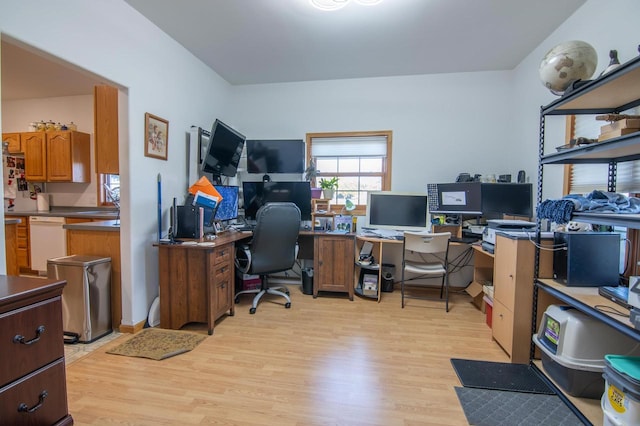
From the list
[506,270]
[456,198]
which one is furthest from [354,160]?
[506,270]

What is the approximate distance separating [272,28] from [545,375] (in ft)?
11.0

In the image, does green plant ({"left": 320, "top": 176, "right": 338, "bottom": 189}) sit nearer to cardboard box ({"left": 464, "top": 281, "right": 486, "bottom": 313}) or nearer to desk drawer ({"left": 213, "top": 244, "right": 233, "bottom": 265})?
desk drawer ({"left": 213, "top": 244, "right": 233, "bottom": 265})

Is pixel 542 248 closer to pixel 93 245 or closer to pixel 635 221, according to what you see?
pixel 635 221

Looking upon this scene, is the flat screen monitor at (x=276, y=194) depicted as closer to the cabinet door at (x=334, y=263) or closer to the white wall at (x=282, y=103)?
the cabinet door at (x=334, y=263)

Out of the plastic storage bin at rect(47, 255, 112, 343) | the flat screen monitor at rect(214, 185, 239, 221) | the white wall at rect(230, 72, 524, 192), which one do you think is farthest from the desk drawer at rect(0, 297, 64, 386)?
the white wall at rect(230, 72, 524, 192)

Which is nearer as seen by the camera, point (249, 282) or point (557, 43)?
point (557, 43)

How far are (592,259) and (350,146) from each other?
2.66 meters

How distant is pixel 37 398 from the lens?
1200 mm

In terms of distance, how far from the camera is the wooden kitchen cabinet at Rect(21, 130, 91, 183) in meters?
4.01

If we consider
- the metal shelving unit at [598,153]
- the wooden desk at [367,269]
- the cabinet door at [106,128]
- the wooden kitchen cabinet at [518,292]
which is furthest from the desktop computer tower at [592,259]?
the cabinet door at [106,128]

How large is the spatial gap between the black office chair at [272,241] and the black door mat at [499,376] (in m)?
1.68

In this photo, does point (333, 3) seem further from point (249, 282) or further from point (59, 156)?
point (59, 156)

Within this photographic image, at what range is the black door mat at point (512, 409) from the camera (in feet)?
4.87

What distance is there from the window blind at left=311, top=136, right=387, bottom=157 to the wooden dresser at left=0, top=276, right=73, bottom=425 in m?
3.07
